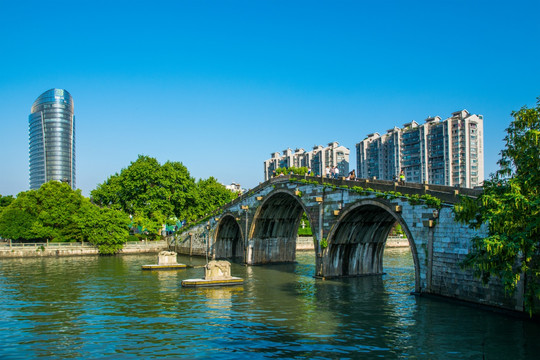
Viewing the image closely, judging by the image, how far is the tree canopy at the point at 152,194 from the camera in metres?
69.9

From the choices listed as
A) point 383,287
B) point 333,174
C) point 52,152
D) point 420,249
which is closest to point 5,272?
point 333,174

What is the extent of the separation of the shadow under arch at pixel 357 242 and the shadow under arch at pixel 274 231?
36.9ft

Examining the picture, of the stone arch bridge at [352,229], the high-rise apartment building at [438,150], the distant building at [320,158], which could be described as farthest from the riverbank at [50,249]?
the distant building at [320,158]

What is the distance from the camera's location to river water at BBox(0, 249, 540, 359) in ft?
57.4

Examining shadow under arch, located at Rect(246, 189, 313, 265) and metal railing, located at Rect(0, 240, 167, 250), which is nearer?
shadow under arch, located at Rect(246, 189, 313, 265)

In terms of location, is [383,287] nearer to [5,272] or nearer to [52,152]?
[5,272]

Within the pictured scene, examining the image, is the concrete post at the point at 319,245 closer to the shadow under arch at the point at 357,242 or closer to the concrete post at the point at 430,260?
the shadow under arch at the point at 357,242

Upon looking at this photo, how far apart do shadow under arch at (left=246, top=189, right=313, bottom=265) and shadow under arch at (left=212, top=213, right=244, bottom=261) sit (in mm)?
9060

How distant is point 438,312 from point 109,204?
62.0 m

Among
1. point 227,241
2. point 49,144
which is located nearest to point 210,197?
point 227,241

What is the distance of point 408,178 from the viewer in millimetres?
119000

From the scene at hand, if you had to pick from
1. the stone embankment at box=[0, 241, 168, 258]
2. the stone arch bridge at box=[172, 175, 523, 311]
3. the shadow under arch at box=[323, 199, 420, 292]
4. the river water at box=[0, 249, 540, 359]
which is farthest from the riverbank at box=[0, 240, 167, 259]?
the shadow under arch at box=[323, 199, 420, 292]

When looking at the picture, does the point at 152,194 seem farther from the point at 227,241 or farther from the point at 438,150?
the point at 438,150

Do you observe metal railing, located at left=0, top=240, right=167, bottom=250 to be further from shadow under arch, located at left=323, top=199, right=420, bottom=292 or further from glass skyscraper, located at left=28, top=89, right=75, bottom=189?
glass skyscraper, located at left=28, top=89, right=75, bottom=189
